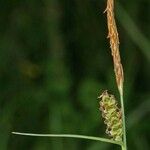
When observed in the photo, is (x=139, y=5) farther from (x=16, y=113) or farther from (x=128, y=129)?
(x=16, y=113)

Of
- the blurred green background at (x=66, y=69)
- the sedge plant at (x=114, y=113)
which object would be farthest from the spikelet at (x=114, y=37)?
the blurred green background at (x=66, y=69)

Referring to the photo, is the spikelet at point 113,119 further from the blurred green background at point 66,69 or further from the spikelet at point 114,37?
the blurred green background at point 66,69

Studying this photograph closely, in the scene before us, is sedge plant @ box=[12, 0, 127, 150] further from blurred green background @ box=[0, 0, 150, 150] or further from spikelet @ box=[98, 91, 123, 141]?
blurred green background @ box=[0, 0, 150, 150]

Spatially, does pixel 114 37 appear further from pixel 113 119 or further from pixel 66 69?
pixel 66 69

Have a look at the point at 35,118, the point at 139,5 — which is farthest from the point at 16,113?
the point at 139,5

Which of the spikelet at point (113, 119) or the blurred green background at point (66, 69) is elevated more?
the blurred green background at point (66, 69)

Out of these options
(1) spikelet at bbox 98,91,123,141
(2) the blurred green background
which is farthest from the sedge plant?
(2) the blurred green background

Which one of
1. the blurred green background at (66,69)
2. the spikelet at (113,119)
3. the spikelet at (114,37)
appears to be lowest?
the spikelet at (113,119)

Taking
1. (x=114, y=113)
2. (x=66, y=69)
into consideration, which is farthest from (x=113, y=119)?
(x=66, y=69)

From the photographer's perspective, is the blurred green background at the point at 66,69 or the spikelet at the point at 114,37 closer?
the spikelet at the point at 114,37

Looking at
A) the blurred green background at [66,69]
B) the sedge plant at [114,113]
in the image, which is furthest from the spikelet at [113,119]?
the blurred green background at [66,69]
